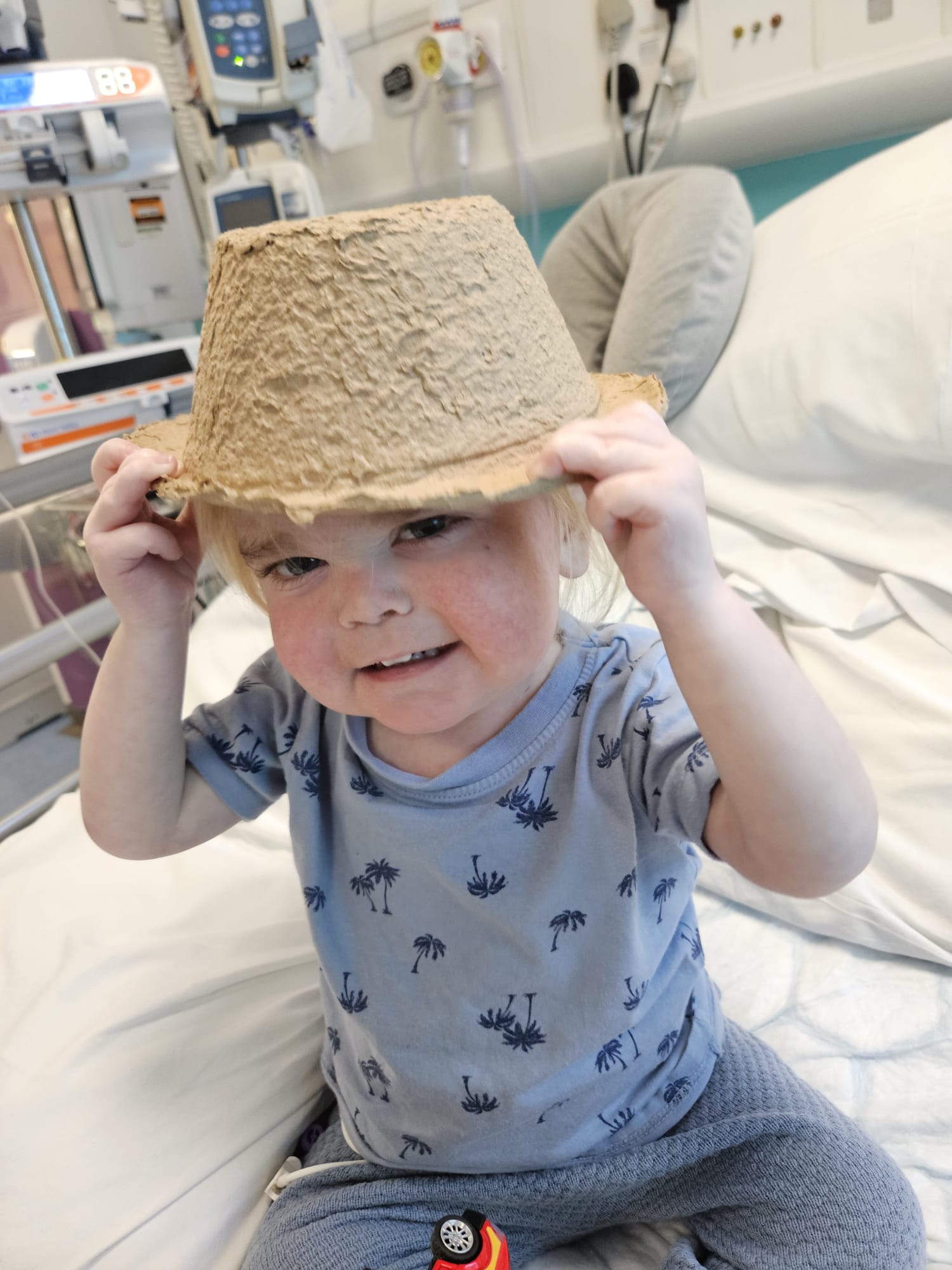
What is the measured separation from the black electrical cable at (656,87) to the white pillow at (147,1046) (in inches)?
54.2

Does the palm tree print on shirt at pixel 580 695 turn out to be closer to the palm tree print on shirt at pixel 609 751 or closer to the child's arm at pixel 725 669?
the palm tree print on shirt at pixel 609 751

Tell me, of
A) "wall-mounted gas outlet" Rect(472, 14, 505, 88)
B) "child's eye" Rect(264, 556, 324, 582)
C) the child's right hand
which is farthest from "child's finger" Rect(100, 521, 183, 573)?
"wall-mounted gas outlet" Rect(472, 14, 505, 88)

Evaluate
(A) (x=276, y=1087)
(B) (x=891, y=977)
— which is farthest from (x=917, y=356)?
(A) (x=276, y=1087)

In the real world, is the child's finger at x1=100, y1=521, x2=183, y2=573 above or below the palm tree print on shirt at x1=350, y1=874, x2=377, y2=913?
above

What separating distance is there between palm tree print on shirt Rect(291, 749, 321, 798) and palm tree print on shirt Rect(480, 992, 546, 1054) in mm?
219

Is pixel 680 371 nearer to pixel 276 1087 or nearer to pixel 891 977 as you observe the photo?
pixel 891 977

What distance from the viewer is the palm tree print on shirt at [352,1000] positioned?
72cm

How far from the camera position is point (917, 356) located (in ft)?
3.33

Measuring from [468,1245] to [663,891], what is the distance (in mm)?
291

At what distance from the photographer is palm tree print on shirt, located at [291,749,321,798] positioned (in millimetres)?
746

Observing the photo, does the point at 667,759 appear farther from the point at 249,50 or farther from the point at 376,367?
the point at 249,50

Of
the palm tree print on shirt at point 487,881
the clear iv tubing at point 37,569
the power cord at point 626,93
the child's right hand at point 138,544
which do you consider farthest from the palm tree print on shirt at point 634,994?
the power cord at point 626,93

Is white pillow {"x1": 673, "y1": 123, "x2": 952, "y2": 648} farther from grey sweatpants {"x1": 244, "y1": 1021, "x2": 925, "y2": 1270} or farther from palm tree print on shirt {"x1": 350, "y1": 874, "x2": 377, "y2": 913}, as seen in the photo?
palm tree print on shirt {"x1": 350, "y1": 874, "x2": 377, "y2": 913}

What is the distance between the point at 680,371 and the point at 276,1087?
1.00m
